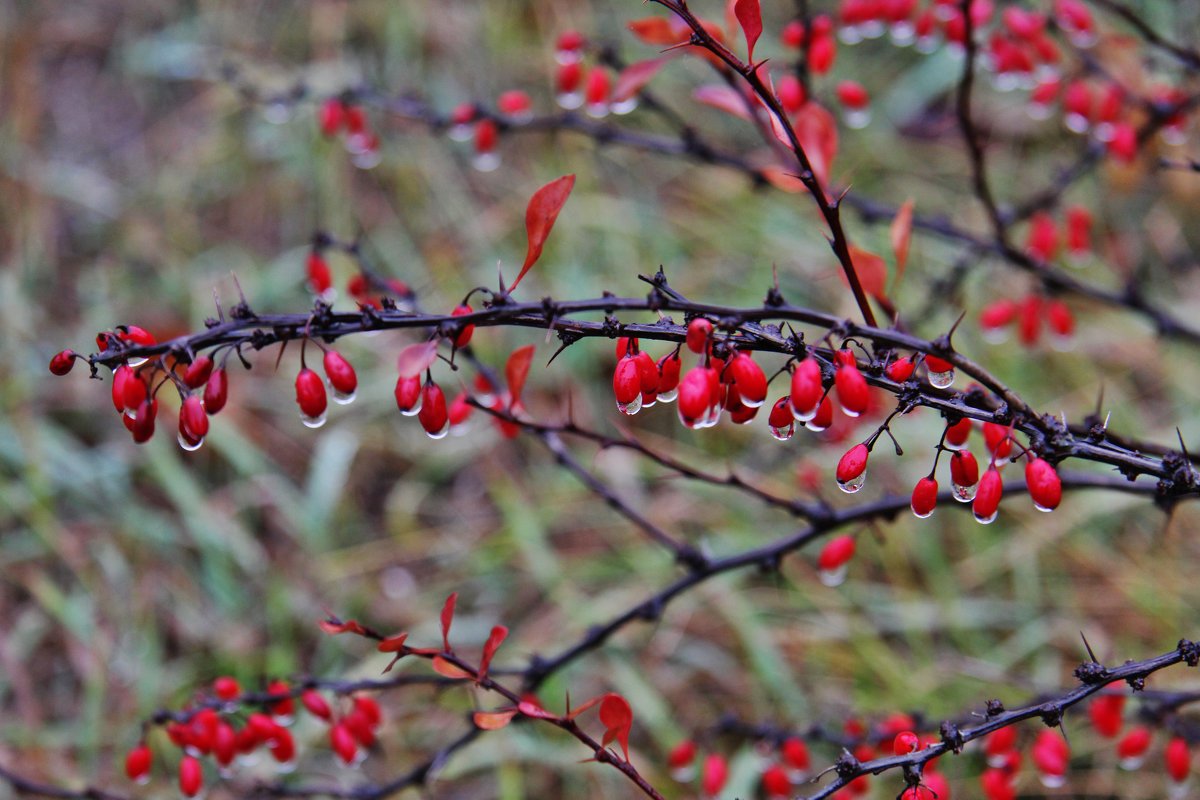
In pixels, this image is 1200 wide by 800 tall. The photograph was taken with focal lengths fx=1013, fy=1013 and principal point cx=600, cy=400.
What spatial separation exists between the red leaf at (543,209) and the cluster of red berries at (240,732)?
3.32ft

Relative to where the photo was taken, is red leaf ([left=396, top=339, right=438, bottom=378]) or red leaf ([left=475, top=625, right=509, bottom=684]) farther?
red leaf ([left=475, top=625, right=509, bottom=684])

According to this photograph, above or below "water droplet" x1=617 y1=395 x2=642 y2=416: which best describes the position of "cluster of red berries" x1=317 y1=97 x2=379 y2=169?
above

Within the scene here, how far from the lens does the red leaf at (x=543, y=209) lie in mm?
1227

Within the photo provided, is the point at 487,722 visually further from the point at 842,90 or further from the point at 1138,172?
the point at 1138,172

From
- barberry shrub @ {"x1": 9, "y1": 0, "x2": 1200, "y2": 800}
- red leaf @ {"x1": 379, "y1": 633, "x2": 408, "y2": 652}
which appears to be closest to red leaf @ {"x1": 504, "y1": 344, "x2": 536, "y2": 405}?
barberry shrub @ {"x1": 9, "y1": 0, "x2": 1200, "y2": 800}

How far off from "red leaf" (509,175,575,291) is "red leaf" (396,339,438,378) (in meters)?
0.12

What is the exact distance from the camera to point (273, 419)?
4.11m

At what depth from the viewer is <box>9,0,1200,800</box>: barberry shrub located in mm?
1558

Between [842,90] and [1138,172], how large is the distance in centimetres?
278

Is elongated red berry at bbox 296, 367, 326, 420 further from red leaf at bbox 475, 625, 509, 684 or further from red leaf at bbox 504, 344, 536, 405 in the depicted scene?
red leaf at bbox 475, 625, 509, 684

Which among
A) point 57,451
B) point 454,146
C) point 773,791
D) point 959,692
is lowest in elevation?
point 959,692

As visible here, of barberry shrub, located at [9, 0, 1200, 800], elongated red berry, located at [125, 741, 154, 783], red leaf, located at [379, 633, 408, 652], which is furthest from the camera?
elongated red berry, located at [125, 741, 154, 783]

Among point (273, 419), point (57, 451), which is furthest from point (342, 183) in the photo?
point (57, 451)

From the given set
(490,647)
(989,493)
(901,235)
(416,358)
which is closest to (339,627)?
(490,647)
